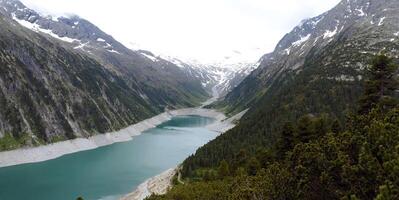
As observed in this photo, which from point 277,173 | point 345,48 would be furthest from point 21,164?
point 345,48

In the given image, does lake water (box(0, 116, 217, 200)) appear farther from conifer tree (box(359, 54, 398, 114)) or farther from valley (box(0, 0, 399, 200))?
conifer tree (box(359, 54, 398, 114))

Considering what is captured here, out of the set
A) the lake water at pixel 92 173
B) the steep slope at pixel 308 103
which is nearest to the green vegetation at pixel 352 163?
the steep slope at pixel 308 103

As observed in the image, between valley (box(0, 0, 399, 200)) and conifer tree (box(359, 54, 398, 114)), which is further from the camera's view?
conifer tree (box(359, 54, 398, 114))

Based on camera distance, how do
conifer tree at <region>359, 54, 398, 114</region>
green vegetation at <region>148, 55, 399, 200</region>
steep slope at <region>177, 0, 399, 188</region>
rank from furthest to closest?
steep slope at <region>177, 0, 399, 188</region>, conifer tree at <region>359, 54, 398, 114</region>, green vegetation at <region>148, 55, 399, 200</region>

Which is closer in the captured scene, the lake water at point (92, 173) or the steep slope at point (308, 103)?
the lake water at point (92, 173)

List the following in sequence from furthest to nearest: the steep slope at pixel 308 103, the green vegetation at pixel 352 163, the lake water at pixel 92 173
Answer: the steep slope at pixel 308 103
the lake water at pixel 92 173
the green vegetation at pixel 352 163

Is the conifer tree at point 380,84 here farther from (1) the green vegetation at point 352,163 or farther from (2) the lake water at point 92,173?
(2) the lake water at point 92,173

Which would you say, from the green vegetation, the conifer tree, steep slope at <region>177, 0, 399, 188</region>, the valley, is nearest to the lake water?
the valley

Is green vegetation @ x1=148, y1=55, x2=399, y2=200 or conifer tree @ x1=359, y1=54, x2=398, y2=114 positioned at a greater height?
conifer tree @ x1=359, y1=54, x2=398, y2=114

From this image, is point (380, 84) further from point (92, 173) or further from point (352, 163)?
point (92, 173)
